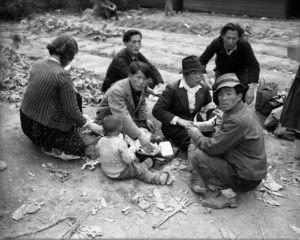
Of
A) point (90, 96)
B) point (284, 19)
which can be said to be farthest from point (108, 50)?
point (284, 19)

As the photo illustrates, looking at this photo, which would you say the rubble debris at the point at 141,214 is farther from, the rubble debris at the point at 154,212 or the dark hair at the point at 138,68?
the dark hair at the point at 138,68

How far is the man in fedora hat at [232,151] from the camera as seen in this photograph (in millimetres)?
3301

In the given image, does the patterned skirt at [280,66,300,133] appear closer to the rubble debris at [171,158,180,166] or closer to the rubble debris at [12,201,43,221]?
the rubble debris at [171,158,180,166]

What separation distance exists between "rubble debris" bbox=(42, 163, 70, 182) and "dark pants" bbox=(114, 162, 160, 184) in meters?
0.65

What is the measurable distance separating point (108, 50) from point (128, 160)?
7451 mm

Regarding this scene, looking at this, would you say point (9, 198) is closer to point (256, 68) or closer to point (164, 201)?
point (164, 201)

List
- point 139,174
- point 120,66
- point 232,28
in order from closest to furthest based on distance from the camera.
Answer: point 139,174, point 232,28, point 120,66

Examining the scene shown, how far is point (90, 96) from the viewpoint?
6156 millimetres

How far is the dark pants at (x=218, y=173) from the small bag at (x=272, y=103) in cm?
236

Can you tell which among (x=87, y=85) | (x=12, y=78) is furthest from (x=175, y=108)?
(x=12, y=78)

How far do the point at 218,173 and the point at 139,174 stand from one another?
3.01ft

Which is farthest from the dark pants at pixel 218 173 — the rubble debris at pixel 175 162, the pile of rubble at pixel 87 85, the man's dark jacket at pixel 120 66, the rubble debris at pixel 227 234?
the pile of rubble at pixel 87 85

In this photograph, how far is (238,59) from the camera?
540 centimetres

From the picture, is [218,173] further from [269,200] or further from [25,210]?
[25,210]
